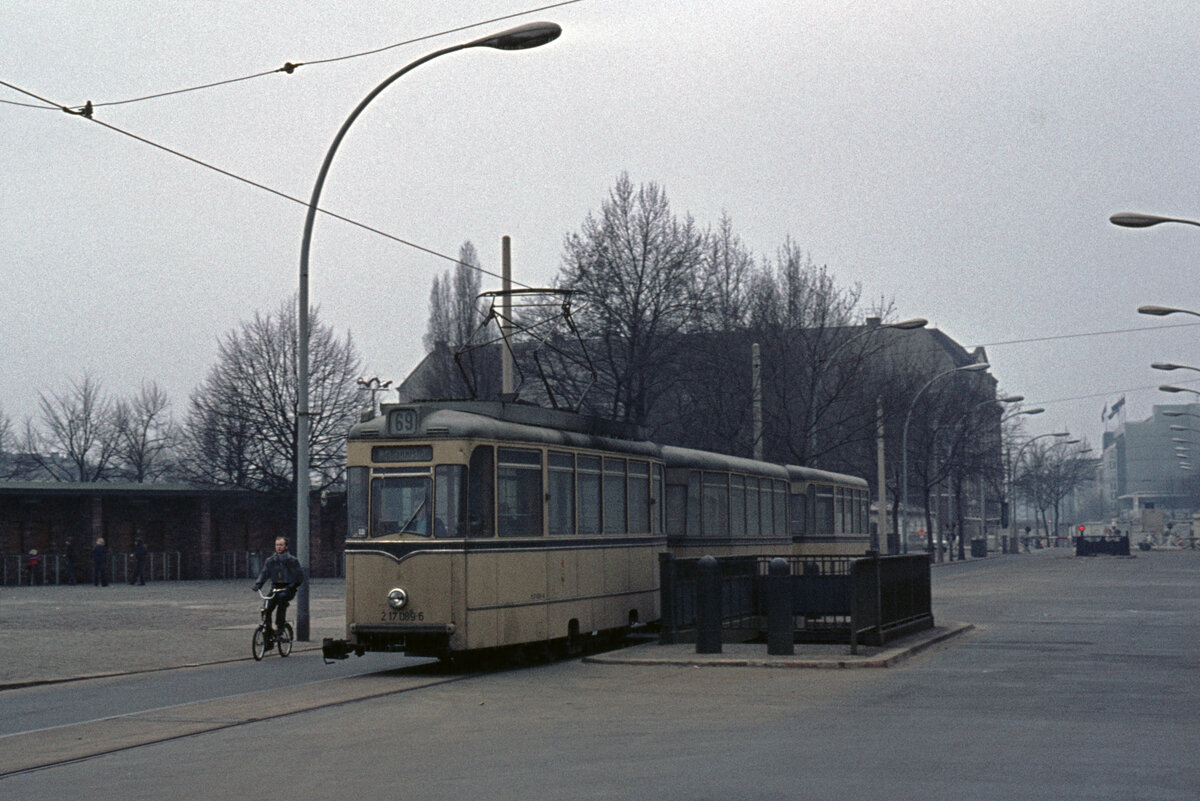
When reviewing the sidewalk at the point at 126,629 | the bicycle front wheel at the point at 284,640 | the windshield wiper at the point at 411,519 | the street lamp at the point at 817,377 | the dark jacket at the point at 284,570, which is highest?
the street lamp at the point at 817,377

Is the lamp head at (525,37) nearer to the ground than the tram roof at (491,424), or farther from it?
farther from it

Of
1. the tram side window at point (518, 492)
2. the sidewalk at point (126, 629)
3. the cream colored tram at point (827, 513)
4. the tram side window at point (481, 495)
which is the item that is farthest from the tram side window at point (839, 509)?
the tram side window at point (481, 495)

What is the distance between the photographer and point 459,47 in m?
20.1

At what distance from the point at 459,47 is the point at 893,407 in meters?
38.5

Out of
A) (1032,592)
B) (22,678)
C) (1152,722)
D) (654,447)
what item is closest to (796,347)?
(1032,592)

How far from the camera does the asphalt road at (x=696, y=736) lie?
8820 millimetres

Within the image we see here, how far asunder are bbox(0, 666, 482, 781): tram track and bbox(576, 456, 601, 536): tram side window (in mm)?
3184

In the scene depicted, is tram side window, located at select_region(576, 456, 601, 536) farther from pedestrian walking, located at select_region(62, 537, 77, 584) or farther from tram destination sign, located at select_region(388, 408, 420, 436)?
pedestrian walking, located at select_region(62, 537, 77, 584)

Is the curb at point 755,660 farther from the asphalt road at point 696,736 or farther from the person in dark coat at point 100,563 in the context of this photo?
the person in dark coat at point 100,563

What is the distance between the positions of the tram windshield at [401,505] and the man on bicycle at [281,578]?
379 cm

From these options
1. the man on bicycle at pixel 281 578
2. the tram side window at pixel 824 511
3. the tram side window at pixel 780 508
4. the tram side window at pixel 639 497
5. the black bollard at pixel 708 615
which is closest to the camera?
the black bollard at pixel 708 615

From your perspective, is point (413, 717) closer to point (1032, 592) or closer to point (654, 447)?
point (654, 447)

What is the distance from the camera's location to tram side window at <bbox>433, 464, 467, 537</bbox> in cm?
1642

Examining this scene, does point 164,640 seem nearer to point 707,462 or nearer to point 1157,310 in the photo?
point 707,462
